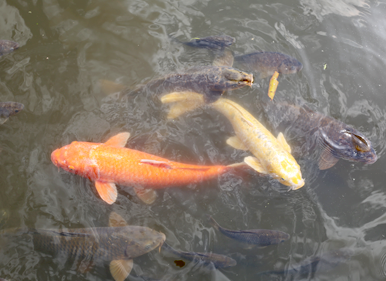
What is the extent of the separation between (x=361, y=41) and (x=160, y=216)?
487cm

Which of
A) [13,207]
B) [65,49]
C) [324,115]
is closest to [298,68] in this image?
[324,115]

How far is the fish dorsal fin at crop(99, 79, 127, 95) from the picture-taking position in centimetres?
425

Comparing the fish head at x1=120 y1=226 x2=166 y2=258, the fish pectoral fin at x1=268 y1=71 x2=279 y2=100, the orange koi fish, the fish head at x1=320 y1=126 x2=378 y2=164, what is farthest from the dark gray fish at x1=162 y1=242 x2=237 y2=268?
the fish pectoral fin at x1=268 y1=71 x2=279 y2=100

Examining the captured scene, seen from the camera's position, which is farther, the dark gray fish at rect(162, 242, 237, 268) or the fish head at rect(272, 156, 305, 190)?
the fish head at rect(272, 156, 305, 190)

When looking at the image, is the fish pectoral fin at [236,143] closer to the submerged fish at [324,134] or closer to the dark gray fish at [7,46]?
the submerged fish at [324,134]

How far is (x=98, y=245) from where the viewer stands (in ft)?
10.1

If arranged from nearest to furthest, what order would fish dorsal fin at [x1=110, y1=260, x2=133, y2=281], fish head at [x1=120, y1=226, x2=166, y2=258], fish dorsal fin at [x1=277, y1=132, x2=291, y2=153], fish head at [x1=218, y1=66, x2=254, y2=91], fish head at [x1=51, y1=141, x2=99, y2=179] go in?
fish dorsal fin at [x1=110, y1=260, x2=133, y2=281], fish head at [x1=120, y1=226, x2=166, y2=258], fish head at [x1=51, y1=141, x2=99, y2=179], fish dorsal fin at [x1=277, y1=132, x2=291, y2=153], fish head at [x1=218, y1=66, x2=254, y2=91]

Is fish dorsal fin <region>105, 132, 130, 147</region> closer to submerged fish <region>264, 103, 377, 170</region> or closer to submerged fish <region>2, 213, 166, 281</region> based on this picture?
submerged fish <region>2, 213, 166, 281</region>

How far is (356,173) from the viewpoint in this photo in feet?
12.5

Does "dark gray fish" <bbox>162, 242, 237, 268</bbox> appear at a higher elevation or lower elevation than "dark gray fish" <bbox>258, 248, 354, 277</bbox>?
lower

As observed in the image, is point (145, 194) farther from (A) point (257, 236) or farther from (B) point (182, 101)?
(B) point (182, 101)

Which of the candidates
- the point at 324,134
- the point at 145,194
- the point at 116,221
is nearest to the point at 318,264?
the point at 324,134

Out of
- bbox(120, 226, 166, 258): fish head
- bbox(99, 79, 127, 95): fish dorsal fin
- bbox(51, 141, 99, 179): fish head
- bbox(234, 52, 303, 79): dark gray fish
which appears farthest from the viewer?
bbox(234, 52, 303, 79): dark gray fish

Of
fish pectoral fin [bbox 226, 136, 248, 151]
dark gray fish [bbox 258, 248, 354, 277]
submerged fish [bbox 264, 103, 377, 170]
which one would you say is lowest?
dark gray fish [bbox 258, 248, 354, 277]
